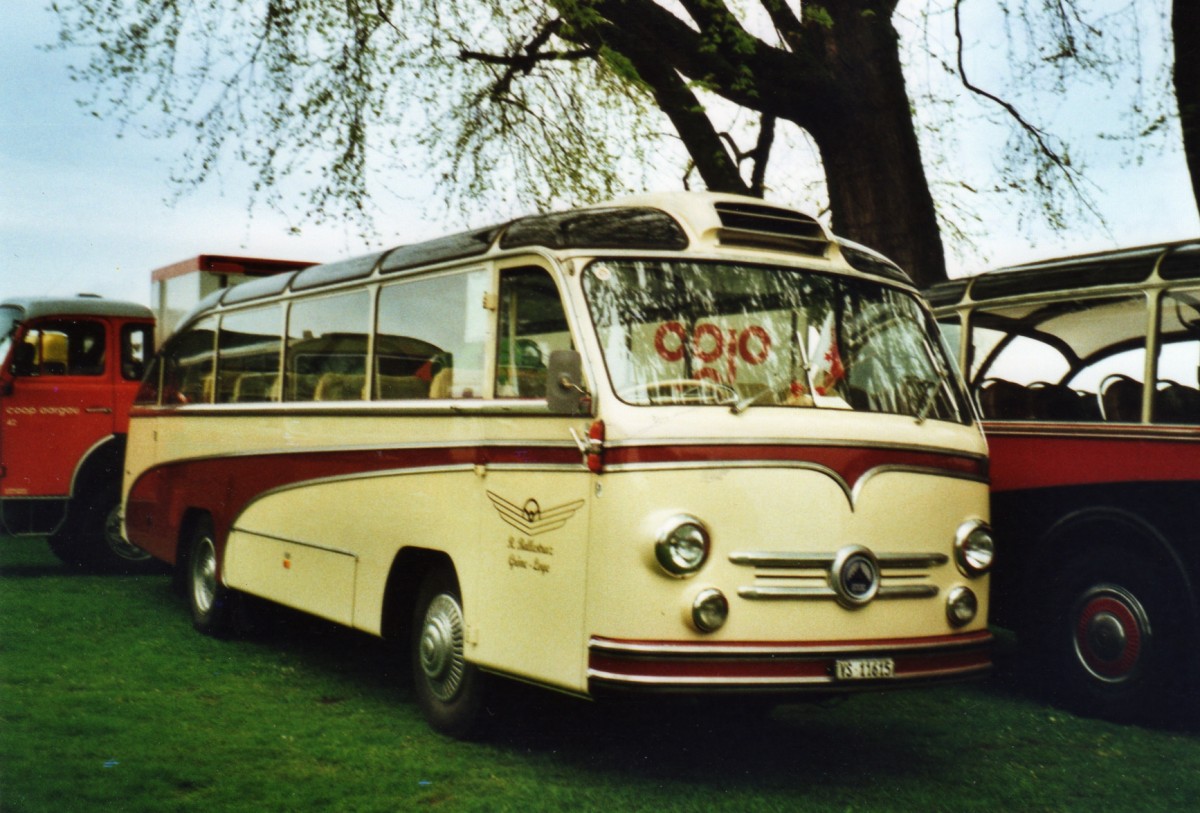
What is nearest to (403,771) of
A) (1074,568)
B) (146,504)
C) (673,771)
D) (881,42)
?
(673,771)

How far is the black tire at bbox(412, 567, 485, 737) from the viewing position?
6871 millimetres

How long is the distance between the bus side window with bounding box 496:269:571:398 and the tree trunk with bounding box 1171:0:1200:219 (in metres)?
7.04

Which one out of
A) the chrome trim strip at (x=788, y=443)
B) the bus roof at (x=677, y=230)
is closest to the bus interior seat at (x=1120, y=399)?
the bus roof at (x=677, y=230)

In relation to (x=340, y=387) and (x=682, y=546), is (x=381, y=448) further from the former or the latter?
(x=682, y=546)

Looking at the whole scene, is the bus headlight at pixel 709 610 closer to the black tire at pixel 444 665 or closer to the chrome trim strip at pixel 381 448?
the chrome trim strip at pixel 381 448

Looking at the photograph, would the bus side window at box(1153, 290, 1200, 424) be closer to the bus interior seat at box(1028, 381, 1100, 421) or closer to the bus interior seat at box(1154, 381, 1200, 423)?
the bus interior seat at box(1154, 381, 1200, 423)

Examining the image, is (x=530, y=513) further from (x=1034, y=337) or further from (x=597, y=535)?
(x=1034, y=337)

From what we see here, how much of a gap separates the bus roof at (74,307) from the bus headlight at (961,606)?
9933mm

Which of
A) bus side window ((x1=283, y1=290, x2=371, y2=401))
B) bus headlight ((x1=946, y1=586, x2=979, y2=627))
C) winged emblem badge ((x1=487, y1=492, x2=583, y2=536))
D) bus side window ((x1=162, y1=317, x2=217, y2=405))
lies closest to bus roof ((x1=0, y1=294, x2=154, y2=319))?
bus side window ((x1=162, y1=317, x2=217, y2=405))

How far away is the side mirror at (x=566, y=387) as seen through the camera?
5.97 meters

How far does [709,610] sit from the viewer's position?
18.7ft

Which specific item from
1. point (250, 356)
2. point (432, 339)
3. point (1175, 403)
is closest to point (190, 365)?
point (250, 356)

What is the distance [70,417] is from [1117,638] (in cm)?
992

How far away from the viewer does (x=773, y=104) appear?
13078 millimetres
